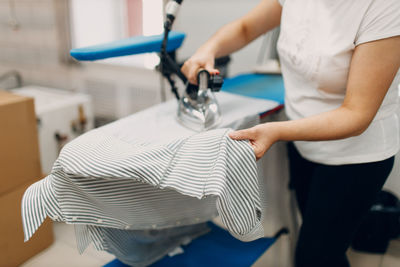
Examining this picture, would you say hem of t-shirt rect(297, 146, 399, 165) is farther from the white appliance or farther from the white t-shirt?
the white appliance

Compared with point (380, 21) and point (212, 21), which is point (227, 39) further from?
point (212, 21)

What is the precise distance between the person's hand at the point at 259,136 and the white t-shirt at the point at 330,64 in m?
0.20

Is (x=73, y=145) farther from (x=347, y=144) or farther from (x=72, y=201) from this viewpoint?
(x=347, y=144)

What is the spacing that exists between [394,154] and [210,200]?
484 millimetres

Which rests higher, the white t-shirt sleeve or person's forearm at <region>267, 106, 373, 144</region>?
the white t-shirt sleeve

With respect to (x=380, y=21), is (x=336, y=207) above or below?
below

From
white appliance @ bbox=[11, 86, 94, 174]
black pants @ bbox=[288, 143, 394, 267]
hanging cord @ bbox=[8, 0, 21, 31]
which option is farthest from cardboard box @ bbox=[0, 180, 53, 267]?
hanging cord @ bbox=[8, 0, 21, 31]

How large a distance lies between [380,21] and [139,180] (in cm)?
57

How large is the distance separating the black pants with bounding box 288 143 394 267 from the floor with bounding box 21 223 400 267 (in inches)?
12.6

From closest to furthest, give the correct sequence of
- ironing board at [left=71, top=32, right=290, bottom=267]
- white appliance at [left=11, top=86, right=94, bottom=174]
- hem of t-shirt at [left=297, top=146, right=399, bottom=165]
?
hem of t-shirt at [left=297, top=146, right=399, bottom=165], ironing board at [left=71, top=32, right=290, bottom=267], white appliance at [left=11, top=86, right=94, bottom=174]

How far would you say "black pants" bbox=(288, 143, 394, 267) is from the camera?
→ 0.86 metres

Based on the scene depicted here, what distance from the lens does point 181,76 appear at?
1.01m

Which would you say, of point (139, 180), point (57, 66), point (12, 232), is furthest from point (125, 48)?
point (57, 66)

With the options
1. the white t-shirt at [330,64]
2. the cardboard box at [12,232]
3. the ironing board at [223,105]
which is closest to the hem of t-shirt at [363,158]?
the white t-shirt at [330,64]
